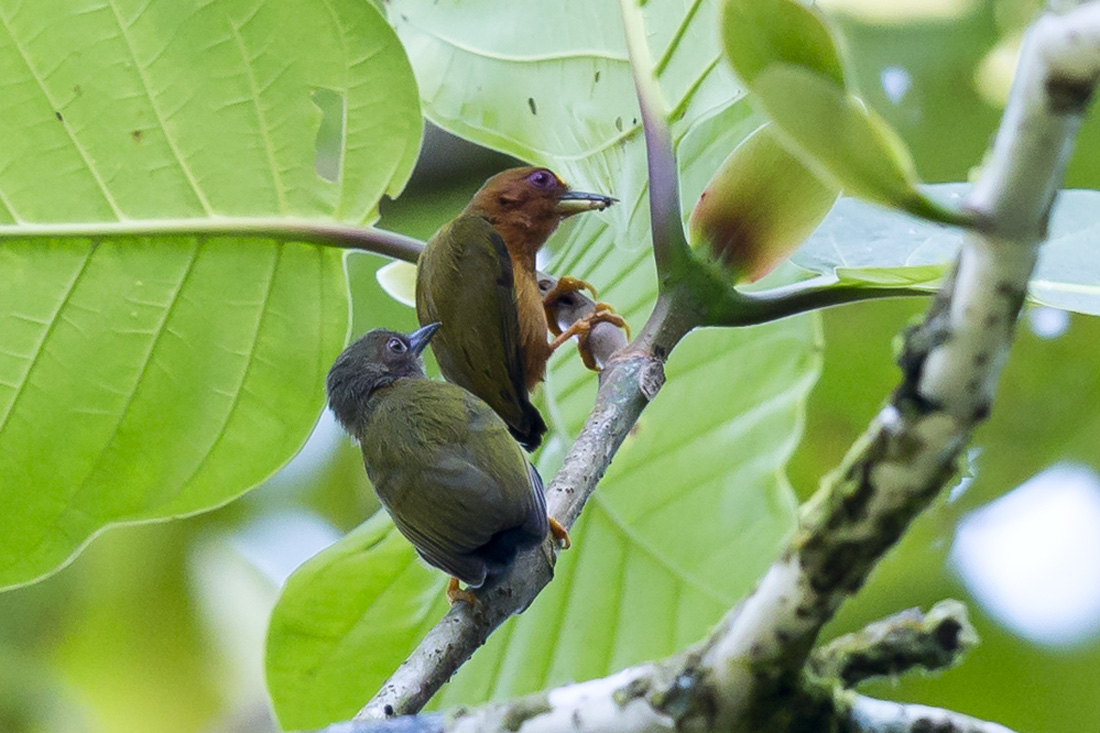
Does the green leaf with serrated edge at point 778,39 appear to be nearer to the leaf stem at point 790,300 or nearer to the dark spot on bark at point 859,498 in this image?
the dark spot on bark at point 859,498

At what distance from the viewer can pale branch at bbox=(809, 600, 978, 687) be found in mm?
629

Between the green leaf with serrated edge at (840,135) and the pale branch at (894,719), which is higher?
the green leaf with serrated edge at (840,135)

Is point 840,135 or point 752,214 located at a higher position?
point 840,135

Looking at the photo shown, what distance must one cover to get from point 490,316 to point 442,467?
1.40 ft

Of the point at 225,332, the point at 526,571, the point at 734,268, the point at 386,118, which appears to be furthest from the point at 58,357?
the point at 734,268

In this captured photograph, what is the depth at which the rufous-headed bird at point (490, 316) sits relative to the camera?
5.74ft

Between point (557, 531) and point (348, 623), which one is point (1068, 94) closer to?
point (557, 531)

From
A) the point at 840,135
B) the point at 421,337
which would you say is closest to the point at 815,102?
the point at 840,135

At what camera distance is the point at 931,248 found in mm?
1488

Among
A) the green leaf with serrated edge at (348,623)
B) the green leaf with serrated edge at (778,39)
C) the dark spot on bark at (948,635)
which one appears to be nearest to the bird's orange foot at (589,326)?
the green leaf with serrated edge at (348,623)

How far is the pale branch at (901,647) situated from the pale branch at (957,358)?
60mm

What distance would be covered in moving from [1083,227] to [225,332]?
113cm

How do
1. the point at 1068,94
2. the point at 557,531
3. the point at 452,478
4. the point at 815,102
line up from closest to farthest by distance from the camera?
the point at 1068,94 → the point at 815,102 → the point at 557,531 → the point at 452,478

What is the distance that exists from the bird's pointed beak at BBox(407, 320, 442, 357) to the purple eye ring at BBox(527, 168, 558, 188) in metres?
0.44
